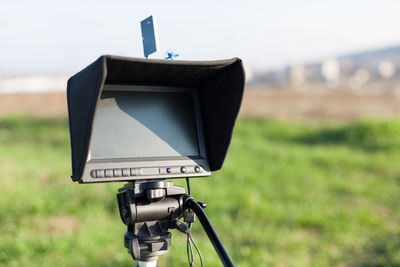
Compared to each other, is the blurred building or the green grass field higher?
the green grass field

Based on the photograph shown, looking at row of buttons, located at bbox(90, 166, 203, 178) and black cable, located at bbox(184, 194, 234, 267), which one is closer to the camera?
black cable, located at bbox(184, 194, 234, 267)

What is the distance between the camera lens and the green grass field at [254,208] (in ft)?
11.6

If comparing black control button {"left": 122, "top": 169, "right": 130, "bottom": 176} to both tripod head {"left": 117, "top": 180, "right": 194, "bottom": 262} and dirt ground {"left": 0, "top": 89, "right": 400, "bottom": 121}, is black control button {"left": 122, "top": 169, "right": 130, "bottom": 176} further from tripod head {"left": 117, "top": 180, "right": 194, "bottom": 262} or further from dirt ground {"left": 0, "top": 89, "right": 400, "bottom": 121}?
dirt ground {"left": 0, "top": 89, "right": 400, "bottom": 121}

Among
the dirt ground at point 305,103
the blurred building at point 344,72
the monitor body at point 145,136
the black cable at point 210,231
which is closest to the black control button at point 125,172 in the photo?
the monitor body at point 145,136

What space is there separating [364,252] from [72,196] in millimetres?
3027

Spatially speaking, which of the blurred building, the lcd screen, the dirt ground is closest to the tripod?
the lcd screen

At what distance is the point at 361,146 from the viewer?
7.60 metres

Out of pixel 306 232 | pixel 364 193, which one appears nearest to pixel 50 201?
pixel 306 232

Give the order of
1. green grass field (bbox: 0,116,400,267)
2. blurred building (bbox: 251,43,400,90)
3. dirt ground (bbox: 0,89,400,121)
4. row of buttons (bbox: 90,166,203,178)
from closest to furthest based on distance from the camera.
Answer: row of buttons (bbox: 90,166,203,178) < green grass field (bbox: 0,116,400,267) < dirt ground (bbox: 0,89,400,121) < blurred building (bbox: 251,43,400,90)

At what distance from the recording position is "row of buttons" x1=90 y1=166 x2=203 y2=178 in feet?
4.11

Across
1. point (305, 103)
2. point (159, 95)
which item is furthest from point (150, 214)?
point (305, 103)

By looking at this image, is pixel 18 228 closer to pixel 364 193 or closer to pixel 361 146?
pixel 364 193

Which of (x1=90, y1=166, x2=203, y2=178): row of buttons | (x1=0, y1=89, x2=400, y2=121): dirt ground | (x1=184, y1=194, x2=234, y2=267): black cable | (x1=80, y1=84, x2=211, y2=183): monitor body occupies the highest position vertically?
(x1=80, y1=84, x2=211, y2=183): monitor body

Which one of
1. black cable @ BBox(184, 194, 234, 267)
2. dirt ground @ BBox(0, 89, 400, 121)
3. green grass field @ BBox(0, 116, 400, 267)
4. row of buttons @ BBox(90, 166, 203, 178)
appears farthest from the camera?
dirt ground @ BBox(0, 89, 400, 121)
